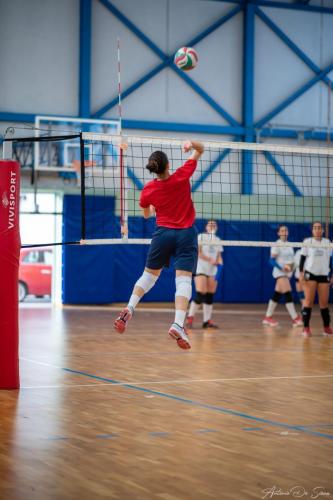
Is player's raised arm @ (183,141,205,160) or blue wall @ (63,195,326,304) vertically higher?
player's raised arm @ (183,141,205,160)

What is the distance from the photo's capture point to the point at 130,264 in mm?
23438

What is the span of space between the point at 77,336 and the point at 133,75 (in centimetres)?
1211

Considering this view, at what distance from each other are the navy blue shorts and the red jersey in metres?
0.07

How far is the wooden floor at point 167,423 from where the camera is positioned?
4285 millimetres

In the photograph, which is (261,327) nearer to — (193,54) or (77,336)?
(77,336)

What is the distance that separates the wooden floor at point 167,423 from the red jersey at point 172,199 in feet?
4.85

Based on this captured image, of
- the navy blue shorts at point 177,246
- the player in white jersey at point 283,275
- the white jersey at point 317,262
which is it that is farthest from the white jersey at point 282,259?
the navy blue shorts at point 177,246

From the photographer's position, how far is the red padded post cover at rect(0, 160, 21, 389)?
23.7 ft

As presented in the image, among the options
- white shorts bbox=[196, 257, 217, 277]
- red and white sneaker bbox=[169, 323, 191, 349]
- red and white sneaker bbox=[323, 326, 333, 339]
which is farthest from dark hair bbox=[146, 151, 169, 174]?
white shorts bbox=[196, 257, 217, 277]

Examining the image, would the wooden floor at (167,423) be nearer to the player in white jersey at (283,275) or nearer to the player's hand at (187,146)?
the player's hand at (187,146)

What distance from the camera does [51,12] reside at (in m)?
22.9

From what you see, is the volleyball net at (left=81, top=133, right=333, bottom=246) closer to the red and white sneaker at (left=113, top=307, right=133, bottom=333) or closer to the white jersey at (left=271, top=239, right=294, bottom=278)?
the white jersey at (left=271, top=239, right=294, bottom=278)

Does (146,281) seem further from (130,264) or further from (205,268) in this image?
(130,264)

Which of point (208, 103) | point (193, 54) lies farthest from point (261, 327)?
point (208, 103)
